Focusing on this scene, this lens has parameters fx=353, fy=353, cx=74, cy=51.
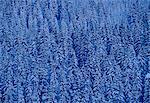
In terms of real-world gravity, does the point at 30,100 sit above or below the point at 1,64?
below

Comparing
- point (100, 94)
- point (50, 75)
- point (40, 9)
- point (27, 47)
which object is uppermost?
point (40, 9)

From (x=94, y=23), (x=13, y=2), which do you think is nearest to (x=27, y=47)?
(x=94, y=23)

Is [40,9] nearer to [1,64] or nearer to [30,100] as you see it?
[1,64]

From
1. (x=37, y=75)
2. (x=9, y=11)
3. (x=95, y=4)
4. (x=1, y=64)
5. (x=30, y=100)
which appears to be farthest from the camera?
(x=95, y=4)

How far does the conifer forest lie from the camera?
5853 centimetres

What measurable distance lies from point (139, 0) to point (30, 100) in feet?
197

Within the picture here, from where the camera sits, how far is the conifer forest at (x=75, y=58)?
58.5 metres

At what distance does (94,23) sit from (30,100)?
41.9 metres

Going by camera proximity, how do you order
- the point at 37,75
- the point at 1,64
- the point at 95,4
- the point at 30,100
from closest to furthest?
the point at 30,100 < the point at 37,75 < the point at 1,64 < the point at 95,4

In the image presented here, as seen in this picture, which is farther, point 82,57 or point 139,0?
point 139,0

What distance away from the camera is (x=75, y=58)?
217 ft

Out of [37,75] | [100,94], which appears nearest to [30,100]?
[37,75]

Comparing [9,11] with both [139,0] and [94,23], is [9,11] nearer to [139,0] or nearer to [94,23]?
[94,23]

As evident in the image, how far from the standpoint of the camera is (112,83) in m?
60.1
